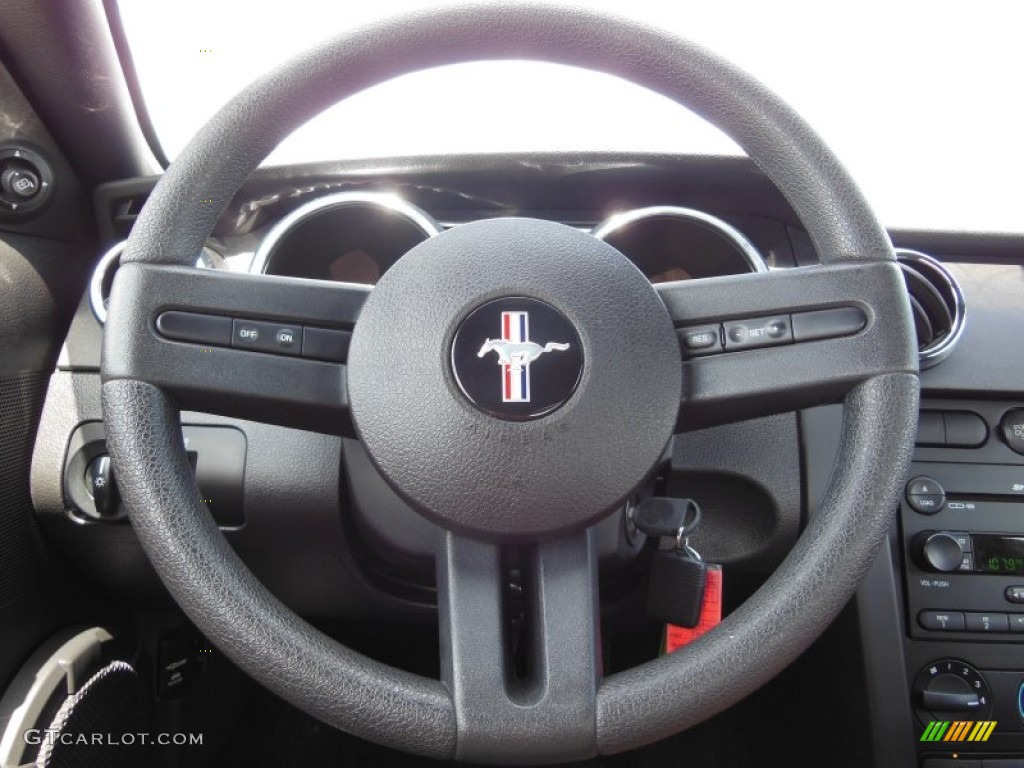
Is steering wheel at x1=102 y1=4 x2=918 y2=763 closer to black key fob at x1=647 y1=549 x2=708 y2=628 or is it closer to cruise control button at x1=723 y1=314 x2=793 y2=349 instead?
cruise control button at x1=723 y1=314 x2=793 y2=349

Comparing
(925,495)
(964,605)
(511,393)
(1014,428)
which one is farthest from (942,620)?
(511,393)

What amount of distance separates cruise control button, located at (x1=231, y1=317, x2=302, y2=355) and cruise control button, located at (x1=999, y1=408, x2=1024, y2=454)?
928mm

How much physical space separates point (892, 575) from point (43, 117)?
51.1 inches

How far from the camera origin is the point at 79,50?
1.18m

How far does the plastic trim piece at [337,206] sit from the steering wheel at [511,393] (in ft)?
0.81

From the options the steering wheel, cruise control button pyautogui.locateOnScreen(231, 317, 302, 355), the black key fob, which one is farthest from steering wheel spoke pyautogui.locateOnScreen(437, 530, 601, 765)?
cruise control button pyautogui.locateOnScreen(231, 317, 302, 355)

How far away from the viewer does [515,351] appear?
2.50 ft

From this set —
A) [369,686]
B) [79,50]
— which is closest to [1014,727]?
[369,686]

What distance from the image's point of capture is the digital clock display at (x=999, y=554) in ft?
3.71

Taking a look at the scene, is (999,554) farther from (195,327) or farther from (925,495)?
(195,327)

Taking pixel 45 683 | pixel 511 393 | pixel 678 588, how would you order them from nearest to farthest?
pixel 511 393, pixel 678 588, pixel 45 683

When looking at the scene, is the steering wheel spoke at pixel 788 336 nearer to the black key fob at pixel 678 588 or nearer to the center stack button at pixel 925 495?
the black key fob at pixel 678 588

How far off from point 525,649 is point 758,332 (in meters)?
0.37

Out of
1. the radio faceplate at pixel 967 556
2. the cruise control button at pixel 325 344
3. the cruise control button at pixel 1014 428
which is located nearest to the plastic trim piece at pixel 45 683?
the cruise control button at pixel 325 344
